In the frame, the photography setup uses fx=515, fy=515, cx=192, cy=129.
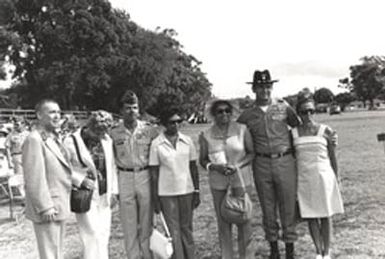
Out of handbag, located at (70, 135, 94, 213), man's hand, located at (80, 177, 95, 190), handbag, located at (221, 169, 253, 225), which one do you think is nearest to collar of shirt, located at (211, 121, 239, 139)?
handbag, located at (221, 169, 253, 225)

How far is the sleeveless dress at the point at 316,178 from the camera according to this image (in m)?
5.98

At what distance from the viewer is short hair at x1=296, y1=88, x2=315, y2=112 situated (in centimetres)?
604

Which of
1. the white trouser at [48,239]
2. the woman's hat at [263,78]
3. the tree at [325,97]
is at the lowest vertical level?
the white trouser at [48,239]

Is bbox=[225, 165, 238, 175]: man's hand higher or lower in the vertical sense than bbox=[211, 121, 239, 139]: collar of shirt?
lower

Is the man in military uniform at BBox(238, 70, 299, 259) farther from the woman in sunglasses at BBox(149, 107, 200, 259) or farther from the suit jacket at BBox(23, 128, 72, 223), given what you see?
the suit jacket at BBox(23, 128, 72, 223)

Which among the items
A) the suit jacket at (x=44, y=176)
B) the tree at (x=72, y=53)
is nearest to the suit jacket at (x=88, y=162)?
the suit jacket at (x=44, y=176)

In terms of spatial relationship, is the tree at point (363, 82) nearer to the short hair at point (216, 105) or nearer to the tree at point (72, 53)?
the tree at point (72, 53)

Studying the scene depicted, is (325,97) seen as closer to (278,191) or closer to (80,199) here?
(278,191)

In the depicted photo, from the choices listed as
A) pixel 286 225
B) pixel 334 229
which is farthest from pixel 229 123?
pixel 334 229

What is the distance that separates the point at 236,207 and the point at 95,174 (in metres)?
1.62

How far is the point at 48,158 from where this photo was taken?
16.7ft

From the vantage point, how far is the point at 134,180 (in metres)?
5.97

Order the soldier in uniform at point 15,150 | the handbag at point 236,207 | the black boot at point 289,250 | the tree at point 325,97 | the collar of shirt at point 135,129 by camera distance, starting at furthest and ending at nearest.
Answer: the tree at point 325,97 → the soldier in uniform at point 15,150 → the black boot at point 289,250 → the collar of shirt at point 135,129 → the handbag at point 236,207

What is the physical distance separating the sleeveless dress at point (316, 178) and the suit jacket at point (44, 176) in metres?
2.68
